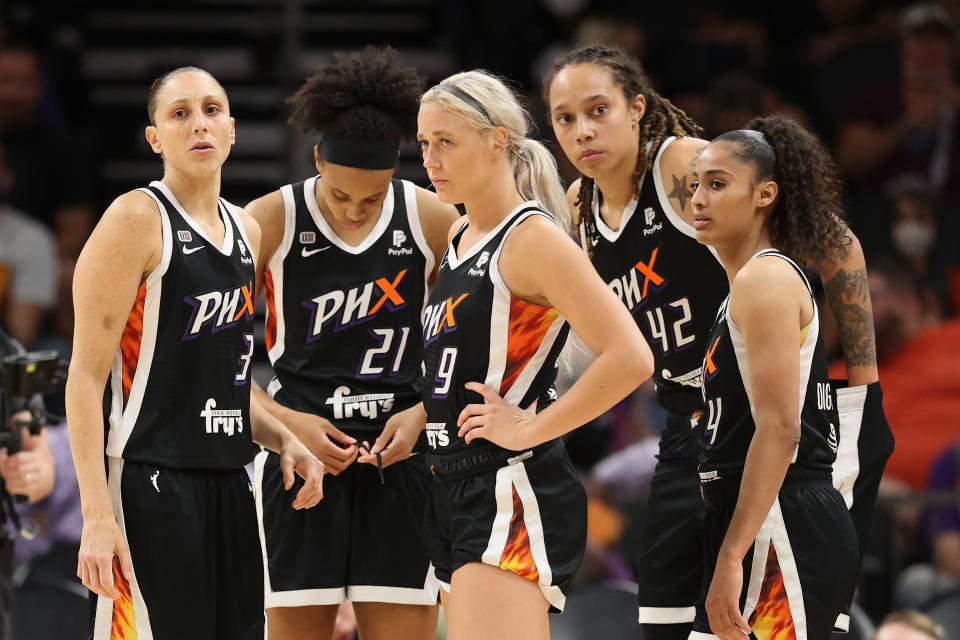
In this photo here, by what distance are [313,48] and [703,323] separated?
6415 mm

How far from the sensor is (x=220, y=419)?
3.62 metres

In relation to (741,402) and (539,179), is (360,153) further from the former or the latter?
(741,402)

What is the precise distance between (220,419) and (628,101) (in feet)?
5.20

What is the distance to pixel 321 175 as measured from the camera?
4.23 meters

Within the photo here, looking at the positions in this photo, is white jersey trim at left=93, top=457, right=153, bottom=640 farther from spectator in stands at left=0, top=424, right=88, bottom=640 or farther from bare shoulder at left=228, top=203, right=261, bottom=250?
spectator in stands at left=0, top=424, right=88, bottom=640

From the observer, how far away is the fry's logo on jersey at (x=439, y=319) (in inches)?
139

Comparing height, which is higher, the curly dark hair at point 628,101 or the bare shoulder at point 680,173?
the curly dark hair at point 628,101

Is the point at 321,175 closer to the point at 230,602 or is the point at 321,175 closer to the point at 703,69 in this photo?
the point at 230,602

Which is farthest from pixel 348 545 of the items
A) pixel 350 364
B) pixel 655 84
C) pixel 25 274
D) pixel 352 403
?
pixel 655 84

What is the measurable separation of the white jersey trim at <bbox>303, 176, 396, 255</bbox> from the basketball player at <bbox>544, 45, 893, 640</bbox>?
60cm

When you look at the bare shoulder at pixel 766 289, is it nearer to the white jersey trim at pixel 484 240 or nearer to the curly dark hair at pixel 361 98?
the white jersey trim at pixel 484 240

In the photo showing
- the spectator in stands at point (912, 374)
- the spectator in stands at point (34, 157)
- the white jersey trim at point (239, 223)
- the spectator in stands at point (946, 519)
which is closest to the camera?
the white jersey trim at point (239, 223)

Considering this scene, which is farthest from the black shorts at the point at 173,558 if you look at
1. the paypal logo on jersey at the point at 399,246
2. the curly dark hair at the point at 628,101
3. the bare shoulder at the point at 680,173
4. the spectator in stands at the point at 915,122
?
the spectator in stands at the point at 915,122

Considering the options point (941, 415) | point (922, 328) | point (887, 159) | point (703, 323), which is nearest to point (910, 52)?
point (887, 159)
